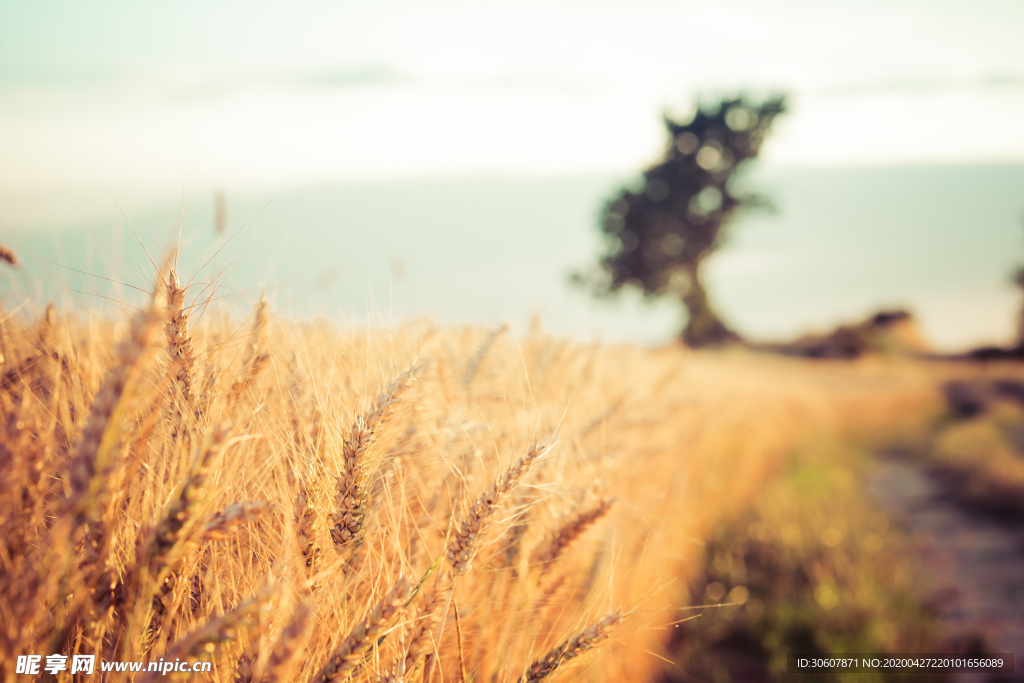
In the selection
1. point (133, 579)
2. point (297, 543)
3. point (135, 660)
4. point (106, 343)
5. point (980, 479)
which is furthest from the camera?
point (980, 479)

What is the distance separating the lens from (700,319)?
21500 millimetres

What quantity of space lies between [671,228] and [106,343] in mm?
22124

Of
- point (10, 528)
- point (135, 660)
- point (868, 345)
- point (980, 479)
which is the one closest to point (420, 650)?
point (135, 660)

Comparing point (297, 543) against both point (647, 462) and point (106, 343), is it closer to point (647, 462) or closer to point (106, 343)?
point (106, 343)

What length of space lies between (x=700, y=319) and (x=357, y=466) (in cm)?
2205

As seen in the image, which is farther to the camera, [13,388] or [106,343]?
[106,343]

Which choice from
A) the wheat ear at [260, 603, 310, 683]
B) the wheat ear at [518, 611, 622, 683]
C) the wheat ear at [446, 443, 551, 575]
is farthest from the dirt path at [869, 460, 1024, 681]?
the wheat ear at [260, 603, 310, 683]

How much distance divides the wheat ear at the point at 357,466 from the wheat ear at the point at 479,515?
6.1 inches

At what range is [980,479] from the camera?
6141 mm

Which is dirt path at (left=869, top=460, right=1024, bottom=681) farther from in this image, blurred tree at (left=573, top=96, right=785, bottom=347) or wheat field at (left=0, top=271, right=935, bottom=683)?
blurred tree at (left=573, top=96, right=785, bottom=347)

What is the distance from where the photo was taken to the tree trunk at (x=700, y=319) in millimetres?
21391

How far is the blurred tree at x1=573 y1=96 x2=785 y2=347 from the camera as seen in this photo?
2191cm

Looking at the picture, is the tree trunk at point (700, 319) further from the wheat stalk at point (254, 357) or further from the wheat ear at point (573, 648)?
the wheat ear at point (573, 648)

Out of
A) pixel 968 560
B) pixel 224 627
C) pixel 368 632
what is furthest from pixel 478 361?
pixel 968 560
